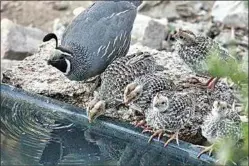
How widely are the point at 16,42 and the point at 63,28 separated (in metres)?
0.54

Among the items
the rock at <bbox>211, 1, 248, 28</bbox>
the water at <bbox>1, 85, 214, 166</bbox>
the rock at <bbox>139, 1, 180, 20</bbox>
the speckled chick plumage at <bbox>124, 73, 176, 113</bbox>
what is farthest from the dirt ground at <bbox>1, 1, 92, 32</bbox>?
the speckled chick plumage at <bbox>124, 73, 176, 113</bbox>

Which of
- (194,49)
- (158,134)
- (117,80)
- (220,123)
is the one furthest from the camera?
(194,49)

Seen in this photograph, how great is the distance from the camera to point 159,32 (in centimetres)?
647

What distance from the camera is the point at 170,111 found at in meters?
3.74

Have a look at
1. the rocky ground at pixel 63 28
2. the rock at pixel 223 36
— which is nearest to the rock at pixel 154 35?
the rocky ground at pixel 63 28

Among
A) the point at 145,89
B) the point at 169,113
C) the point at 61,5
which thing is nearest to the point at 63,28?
the point at 61,5

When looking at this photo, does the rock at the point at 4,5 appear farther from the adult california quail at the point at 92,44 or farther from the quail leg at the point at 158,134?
the quail leg at the point at 158,134

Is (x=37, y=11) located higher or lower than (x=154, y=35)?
lower

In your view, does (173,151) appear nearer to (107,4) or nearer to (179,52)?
(179,52)

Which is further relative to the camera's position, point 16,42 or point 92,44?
point 16,42

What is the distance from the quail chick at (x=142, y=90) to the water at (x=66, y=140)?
178mm

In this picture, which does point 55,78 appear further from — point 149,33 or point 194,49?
point 149,33

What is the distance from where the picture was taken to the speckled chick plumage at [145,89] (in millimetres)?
3897

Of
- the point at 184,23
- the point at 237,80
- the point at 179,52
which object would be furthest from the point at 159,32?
the point at 237,80
